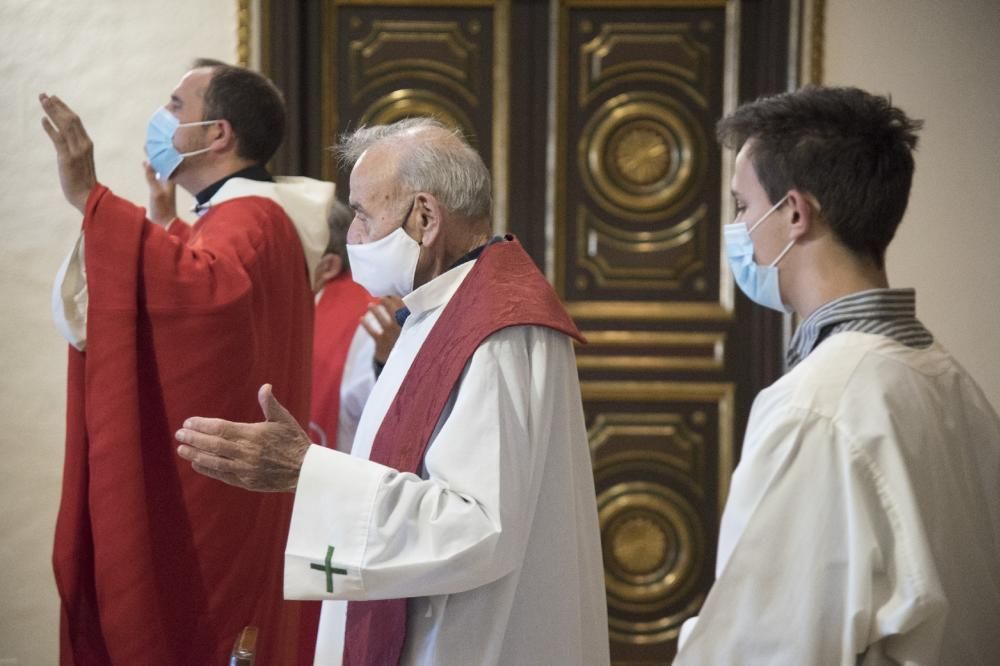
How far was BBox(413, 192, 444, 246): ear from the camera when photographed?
2.04 metres

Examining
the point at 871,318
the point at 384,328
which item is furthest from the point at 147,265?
the point at 871,318

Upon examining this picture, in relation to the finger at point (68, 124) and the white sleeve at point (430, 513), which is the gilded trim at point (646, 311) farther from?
the white sleeve at point (430, 513)

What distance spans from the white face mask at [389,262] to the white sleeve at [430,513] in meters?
0.31

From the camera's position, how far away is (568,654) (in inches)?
75.8

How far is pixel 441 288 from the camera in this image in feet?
6.75

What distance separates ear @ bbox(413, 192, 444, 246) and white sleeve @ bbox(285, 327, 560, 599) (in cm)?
32

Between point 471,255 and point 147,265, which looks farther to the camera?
point 147,265

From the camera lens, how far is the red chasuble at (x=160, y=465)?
270 centimetres

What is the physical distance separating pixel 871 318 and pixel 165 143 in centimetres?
220

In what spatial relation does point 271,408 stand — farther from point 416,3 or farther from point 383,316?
point 416,3

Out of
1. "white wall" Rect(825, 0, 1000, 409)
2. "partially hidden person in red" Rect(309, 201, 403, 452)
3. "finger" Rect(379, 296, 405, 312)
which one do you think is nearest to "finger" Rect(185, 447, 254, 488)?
"finger" Rect(379, 296, 405, 312)

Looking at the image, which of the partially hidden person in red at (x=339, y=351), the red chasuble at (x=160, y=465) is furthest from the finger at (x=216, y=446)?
the partially hidden person in red at (x=339, y=351)

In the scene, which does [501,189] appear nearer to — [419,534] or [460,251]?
[460,251]

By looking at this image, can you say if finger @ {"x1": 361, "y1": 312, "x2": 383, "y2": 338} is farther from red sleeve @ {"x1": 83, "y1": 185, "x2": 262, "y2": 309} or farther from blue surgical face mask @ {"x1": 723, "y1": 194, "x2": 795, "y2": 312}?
blue surgical face mask @ {"x1": 723, "y1": 194, "x2": 795, "y2": 312}
